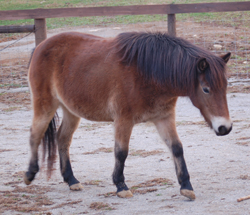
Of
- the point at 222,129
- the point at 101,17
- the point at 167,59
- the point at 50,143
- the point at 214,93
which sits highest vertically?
the point at 167,59

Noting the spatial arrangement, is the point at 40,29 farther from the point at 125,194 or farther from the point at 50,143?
the point at 125,194

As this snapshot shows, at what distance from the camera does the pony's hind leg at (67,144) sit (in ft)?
15.0

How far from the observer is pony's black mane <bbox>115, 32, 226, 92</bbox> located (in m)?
3.75

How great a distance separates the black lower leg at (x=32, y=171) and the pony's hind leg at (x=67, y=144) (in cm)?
30

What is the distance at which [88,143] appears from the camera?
6090mm

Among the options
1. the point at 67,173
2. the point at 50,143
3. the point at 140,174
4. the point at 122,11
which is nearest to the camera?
the point at 67,173

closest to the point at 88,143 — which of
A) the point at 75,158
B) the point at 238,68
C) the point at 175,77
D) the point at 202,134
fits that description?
the point at 75,158

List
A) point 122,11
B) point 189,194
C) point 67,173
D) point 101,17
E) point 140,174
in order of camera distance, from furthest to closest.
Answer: point 101,17 < point 122,11 < point 140,174 < point 67,173 < point 189,194

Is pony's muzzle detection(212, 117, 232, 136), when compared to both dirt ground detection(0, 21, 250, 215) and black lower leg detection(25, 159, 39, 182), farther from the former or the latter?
black lower leg detection(25, 159, 39, 182)

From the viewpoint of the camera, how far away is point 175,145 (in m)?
4.21

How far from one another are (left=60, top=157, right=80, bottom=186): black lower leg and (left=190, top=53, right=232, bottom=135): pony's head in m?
1.73

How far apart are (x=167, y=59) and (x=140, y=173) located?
4.99 ft

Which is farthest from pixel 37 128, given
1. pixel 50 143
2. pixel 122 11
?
pixel 122 11

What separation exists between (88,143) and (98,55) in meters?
2.00
